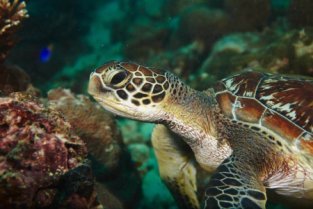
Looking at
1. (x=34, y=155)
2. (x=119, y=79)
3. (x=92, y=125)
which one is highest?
(x=119, y=79)

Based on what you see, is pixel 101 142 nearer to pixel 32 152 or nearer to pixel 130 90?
pixel 130 90

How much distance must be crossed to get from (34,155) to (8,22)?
6.51 feet

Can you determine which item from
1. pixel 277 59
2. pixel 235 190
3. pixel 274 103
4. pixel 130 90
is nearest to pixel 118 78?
pixel 130 90

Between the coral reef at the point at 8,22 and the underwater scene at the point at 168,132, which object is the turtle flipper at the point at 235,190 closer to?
the underwater scene at the point at 168,132

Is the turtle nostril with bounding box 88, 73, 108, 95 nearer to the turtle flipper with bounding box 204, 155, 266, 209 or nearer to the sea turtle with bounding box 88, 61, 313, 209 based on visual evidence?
the sea turtle with bounding box 88, 61, 313, 209

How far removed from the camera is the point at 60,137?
2070mm

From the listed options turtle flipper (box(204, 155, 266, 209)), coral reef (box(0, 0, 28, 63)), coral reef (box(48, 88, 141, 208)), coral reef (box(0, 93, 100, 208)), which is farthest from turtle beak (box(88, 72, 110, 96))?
coral reef (box(0, 0, 28, 63))

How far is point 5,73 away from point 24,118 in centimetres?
175

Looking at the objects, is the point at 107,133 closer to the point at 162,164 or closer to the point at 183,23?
the point at 162,164

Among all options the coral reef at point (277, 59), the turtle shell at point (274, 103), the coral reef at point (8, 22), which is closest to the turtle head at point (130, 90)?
the turtle shell at point (274, 103)

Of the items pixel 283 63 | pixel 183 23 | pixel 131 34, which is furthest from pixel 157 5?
pixel 283 63

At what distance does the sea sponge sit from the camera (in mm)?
1726

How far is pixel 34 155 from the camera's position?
1871 mm

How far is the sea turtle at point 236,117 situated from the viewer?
2633 millimetres
